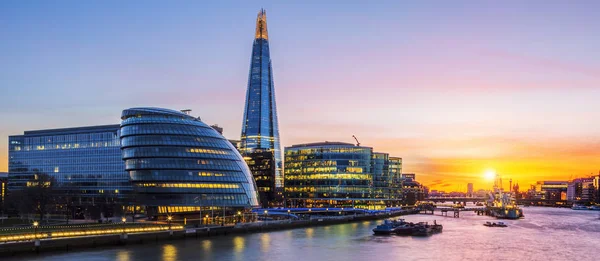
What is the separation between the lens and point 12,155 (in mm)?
140750

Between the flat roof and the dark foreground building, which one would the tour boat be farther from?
the flat roof

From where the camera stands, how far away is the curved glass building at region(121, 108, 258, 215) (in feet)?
379

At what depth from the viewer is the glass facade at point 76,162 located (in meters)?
123

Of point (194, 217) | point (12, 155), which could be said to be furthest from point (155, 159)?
point (12, 155)

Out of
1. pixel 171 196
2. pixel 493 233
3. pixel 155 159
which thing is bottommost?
pixel 493 233

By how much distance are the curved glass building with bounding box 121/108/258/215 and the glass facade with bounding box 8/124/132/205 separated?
14.3ft

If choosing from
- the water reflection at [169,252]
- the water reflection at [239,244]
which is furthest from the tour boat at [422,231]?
the water reflection at [169,252]

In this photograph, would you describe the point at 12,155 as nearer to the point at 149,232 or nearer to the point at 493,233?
the point at 149,232

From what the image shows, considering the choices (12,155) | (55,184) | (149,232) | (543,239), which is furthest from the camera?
(12,155)

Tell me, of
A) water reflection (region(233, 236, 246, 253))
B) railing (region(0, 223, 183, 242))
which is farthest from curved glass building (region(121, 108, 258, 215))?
water reflection (region(233, 236, 246, 253))

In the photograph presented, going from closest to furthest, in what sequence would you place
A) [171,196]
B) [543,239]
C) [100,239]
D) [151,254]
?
[151,254] → [100,239] → [543,239] → [171,196]

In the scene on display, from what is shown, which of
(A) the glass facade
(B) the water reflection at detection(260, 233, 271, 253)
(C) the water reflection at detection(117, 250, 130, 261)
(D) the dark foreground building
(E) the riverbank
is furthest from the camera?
(A) the glass facade

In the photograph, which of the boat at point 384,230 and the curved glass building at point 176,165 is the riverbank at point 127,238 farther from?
the boat at point 384,230

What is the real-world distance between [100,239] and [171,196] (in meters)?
35.9
